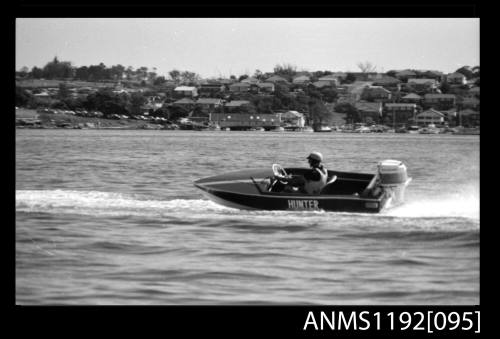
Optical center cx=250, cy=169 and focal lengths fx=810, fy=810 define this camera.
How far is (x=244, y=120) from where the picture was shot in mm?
41062

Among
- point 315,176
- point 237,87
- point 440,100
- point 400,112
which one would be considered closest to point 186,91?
point 237,87

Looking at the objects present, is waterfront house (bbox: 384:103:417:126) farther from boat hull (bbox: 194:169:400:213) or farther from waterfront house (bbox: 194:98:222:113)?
boat hull (bbox: 194:169:400:213)

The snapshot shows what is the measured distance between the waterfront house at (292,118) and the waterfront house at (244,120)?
0.42m

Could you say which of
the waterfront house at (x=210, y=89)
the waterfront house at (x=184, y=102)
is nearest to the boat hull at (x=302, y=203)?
the waterfront house at (x=210, y=89)

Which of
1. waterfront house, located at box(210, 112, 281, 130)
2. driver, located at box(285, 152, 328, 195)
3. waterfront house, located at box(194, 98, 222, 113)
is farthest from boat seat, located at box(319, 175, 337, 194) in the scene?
waterfront house, located at box(210, 112, 281, 130)

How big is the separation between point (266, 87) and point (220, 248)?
23128mm

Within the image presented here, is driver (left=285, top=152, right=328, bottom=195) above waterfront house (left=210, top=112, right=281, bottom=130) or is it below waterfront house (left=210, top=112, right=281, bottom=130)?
below

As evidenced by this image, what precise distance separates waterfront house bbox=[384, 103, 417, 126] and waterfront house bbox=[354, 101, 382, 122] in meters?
0.49

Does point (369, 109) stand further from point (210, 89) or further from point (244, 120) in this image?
point (244, 120)

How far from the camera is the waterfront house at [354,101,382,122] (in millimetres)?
35100

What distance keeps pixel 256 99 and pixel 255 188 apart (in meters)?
19.5
